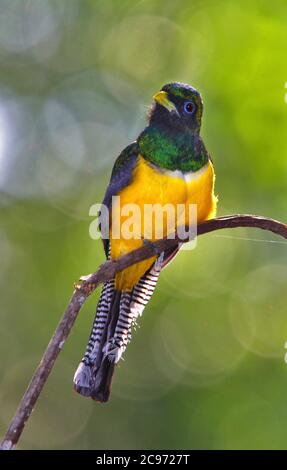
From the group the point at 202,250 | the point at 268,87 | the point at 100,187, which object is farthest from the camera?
the point at 100,187

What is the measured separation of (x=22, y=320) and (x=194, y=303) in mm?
1715

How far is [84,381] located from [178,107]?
1734 mm

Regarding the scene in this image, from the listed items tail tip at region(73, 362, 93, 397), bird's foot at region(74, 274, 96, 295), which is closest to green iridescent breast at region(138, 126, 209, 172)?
tail tip at region(73, 362, 93, 397)

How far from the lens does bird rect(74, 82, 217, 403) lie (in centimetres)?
426

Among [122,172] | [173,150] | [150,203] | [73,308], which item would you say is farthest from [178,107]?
[73,308]

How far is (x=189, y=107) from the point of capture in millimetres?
4656

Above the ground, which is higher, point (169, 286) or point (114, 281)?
point (169, 286)

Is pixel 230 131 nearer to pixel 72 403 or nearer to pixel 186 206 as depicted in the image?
pixel 186 206

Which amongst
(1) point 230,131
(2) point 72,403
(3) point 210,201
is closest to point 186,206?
(3) point 210,201

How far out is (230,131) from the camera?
669 cm

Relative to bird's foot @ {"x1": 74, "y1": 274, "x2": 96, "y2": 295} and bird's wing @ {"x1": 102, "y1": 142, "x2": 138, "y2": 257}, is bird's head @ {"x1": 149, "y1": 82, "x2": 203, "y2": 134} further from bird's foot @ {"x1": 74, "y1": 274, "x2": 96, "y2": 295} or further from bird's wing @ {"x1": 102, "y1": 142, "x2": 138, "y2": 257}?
bird's foot @ {"x1": 74, "y1": 274, "x2": 96, "y2": 295}

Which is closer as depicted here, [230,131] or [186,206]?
[186,206]

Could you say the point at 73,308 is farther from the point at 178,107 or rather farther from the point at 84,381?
the point at 178,107

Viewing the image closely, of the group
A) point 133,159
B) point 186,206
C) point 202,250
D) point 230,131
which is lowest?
point 186,206
